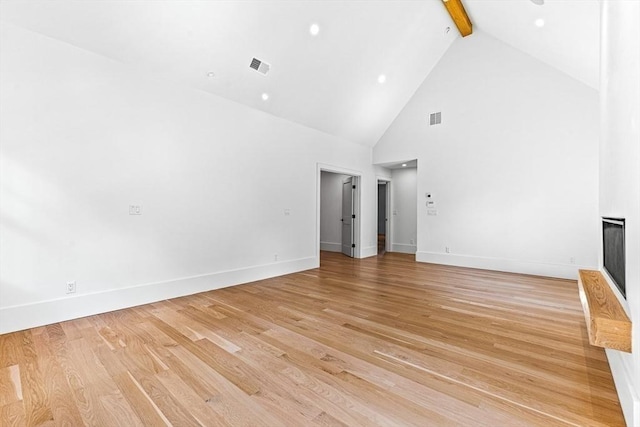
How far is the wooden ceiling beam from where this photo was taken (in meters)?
5.13

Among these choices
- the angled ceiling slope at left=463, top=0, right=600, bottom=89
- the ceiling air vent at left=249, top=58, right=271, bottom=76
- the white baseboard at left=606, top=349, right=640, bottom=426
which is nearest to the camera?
the white baseboard at left=606, top=349, right=640, bottom=426

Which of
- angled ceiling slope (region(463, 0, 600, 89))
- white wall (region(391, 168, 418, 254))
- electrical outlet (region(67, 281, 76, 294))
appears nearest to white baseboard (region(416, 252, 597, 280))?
white wall (region(391, 168, 418, 254))

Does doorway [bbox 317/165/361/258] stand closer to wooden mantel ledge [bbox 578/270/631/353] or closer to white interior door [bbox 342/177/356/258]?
white interior door [bbox 342/177/356/258]

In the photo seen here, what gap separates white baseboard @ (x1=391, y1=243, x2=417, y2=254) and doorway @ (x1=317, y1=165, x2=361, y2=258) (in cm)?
162

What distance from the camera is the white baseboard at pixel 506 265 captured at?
17.1 ft

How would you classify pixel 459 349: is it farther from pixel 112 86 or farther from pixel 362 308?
pixel 112 86

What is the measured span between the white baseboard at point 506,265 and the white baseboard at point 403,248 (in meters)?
1.39

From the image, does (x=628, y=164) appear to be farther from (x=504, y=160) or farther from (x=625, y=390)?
(x=504, y=160)

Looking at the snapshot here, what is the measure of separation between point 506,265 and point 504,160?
2.12m

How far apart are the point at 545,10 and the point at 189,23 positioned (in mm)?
4779

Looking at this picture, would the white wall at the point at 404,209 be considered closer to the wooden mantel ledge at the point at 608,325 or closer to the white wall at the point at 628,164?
the white wall at the point at 628,164

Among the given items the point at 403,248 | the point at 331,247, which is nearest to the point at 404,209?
the point at 403,248

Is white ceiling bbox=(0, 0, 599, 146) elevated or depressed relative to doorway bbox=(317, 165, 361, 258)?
elevated

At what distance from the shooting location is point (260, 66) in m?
4.34
